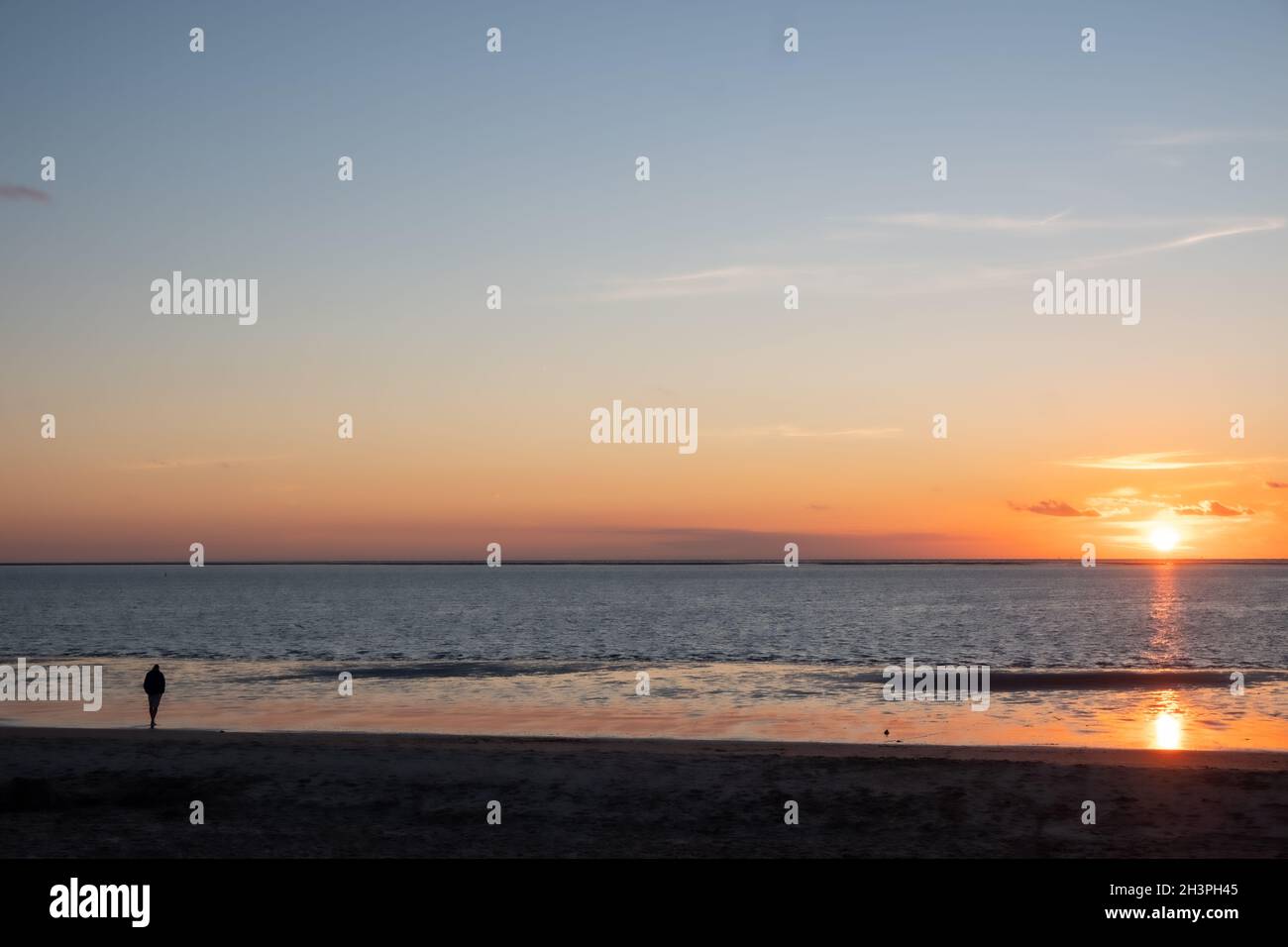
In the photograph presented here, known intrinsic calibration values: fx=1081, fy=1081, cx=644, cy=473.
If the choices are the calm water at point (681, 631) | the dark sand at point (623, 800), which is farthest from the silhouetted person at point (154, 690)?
the calm water at point (681, 631)

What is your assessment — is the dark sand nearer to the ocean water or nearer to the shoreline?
the shoreline

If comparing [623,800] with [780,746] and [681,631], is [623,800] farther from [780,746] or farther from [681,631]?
[681,631]

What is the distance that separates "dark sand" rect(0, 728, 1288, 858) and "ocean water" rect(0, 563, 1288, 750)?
21.9ft

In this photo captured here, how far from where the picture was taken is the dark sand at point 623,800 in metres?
18.8

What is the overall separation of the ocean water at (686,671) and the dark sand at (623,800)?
668 cm

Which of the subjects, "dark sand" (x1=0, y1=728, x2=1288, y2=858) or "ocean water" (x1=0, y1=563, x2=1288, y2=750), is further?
"ocean water" (x1=0, y1=563, x2=1288, y2=750)

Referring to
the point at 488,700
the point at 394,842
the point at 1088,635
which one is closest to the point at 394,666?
the point at 488,700

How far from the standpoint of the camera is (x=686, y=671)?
56500mm

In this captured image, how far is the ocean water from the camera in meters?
35.8

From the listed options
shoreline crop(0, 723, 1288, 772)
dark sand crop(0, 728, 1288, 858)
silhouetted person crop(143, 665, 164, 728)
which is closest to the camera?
dark sand crop(0, 728, 1288, 858)

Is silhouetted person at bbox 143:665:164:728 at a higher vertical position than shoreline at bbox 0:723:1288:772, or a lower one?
higher

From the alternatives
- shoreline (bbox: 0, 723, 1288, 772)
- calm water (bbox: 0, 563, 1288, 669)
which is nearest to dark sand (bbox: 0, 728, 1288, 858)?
shoreline (bbox: 0, 723, 1288, 772)

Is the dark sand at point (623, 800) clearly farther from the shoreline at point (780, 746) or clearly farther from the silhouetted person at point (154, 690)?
the silhouetted person at point (154, 690)

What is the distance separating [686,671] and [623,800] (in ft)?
113
